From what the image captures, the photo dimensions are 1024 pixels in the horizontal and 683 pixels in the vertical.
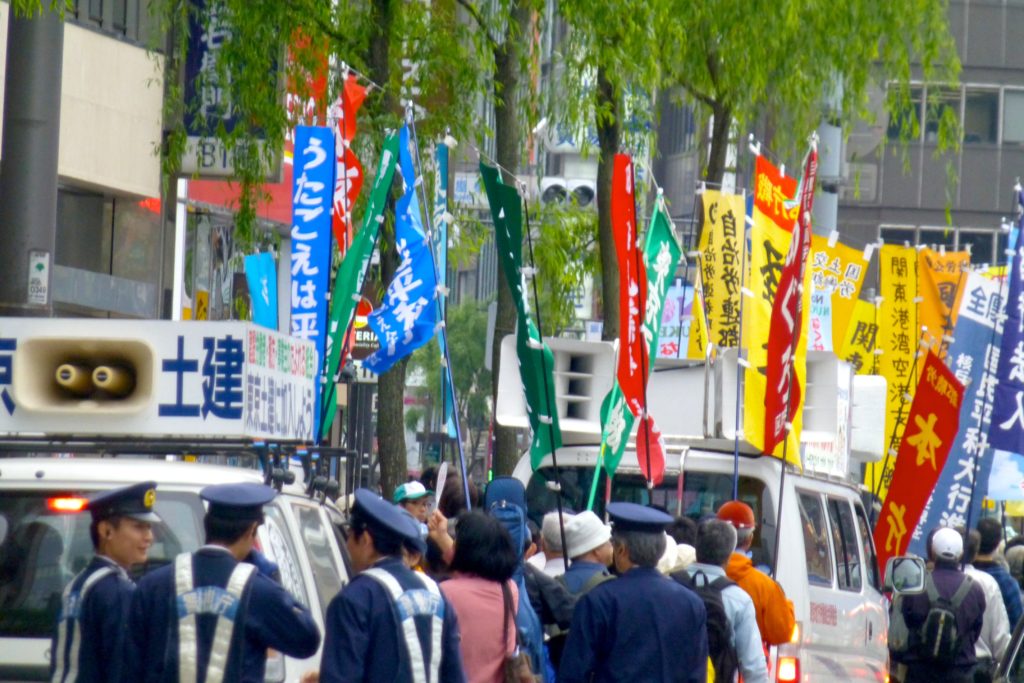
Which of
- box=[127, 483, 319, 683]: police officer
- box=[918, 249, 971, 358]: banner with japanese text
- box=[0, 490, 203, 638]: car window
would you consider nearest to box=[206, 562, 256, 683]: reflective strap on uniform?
box=[127, 483, 319, 683]: police officer

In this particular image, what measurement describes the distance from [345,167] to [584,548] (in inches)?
202

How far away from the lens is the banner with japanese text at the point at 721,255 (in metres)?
13.5

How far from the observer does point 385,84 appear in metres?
13.0

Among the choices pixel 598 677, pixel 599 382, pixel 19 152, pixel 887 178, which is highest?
pixel 887 178

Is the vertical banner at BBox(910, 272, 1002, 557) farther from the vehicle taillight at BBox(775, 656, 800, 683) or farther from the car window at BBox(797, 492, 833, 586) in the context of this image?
the vehicle taillight at BBox(775, 656, 800, 683)

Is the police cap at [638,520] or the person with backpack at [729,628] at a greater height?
the police cap at [638,520]

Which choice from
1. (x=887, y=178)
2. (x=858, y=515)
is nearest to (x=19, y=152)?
(x=858, y=515)

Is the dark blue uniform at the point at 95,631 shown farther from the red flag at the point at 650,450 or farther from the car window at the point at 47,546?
the red flag at the point at 650,450

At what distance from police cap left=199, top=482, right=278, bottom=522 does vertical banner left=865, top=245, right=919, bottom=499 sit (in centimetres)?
1300

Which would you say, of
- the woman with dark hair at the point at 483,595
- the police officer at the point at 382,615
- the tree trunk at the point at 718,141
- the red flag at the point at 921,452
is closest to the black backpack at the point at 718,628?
the woman with dark hair at the point at 483,595

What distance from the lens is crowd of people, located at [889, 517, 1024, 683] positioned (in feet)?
38.4

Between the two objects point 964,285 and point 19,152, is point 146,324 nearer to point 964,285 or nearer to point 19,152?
point 19,152

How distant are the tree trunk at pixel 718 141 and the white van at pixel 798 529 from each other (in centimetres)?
546

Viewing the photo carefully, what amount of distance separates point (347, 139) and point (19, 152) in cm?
363
